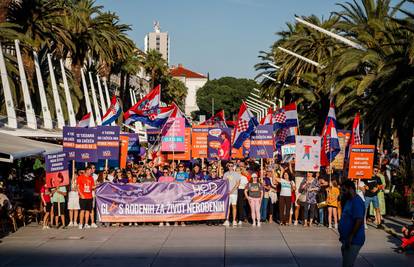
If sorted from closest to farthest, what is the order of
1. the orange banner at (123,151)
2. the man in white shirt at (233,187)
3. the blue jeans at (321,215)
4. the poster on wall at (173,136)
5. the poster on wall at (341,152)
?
the man in white shirt at (233,187), the blue jeans at (321,215), the poster on wall at (173,136), the poster on wall at (341,152), the orange banner at (123,151)

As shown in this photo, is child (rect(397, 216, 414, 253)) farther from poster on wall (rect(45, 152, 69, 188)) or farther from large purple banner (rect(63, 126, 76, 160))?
large purple banner (rect(63, 126, 76, 160))

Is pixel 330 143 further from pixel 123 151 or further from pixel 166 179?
pixel 123 151

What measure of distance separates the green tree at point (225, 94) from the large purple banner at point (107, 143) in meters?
147

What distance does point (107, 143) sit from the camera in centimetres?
2295

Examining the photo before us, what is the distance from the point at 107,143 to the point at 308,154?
6.03 metres

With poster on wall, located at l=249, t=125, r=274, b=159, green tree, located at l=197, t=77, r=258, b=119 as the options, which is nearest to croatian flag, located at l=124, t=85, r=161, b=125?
poster on wall, located at l=249, t=125, r=274, b=159

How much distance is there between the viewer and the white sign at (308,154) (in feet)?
71.0

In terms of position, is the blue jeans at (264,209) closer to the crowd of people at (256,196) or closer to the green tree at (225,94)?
the crowd of people at (256,196)

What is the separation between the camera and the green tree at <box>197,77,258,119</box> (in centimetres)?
17138

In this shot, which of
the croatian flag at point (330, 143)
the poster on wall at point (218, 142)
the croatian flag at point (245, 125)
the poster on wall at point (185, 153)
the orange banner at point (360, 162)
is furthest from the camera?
the poster on wall at point (218, 142)

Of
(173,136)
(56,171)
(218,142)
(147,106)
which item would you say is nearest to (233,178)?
(173,136)

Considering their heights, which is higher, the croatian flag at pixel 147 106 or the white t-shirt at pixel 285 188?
the croatian flag at pixel 147 106

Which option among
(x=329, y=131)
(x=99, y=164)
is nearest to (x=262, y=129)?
(x=329, y=131)

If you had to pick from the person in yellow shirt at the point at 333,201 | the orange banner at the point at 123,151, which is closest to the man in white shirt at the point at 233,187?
the person in yellow shirt at the point at 333,201
